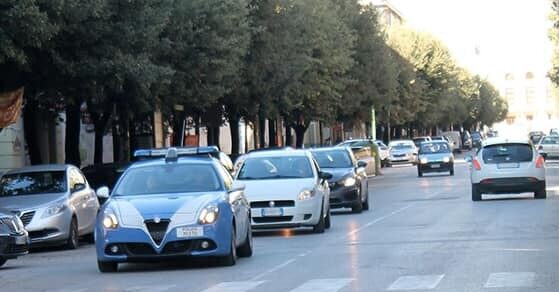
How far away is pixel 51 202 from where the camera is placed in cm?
2308

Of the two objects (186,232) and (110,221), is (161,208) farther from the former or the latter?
(110,221)

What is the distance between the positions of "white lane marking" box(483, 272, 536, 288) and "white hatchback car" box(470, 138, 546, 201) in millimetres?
17183

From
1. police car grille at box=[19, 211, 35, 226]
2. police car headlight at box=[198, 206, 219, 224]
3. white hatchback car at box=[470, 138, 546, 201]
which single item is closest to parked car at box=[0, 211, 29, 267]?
police car grille at box=[19, 211, 35, 226]

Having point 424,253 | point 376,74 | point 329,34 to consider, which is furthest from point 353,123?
point 424,253

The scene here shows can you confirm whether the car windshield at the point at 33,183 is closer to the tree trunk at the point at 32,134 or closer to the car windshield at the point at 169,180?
the car windshield at the point at 169,180

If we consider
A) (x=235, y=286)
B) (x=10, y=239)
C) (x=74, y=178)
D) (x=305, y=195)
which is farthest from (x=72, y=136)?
(x=235, y=286)

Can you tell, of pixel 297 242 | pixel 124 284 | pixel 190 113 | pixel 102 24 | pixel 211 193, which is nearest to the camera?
pixel 124 284

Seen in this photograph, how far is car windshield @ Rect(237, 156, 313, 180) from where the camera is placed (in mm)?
23141

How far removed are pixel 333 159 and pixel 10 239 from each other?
12.8 meters

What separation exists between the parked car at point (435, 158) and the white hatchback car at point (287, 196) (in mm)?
31455

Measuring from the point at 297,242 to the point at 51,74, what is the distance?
10213mm

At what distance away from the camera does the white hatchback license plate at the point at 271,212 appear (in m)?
22.3

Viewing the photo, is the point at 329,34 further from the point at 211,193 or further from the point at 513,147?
the point at 211,193

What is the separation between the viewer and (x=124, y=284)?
1503 cm
